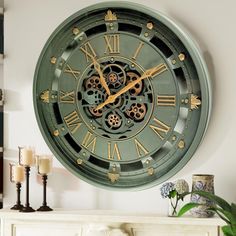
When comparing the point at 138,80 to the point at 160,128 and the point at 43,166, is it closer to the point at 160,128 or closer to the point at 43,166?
the point at 160,128

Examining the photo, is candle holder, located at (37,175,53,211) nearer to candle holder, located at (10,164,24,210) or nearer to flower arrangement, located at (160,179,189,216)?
candle holder, located at (10,164,24,210)

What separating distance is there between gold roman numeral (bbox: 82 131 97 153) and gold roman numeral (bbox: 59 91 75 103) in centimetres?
21

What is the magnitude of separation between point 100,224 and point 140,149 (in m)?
0.46

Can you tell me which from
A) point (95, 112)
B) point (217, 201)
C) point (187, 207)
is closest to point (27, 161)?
point (95, 112)

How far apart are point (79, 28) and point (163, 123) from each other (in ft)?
2.31

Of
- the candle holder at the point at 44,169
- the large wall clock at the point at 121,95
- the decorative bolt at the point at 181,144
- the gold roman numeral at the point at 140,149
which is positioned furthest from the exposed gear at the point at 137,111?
the candle holder at the point at 44,169

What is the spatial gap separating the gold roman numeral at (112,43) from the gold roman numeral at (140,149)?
19.8 inches

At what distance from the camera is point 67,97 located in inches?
134

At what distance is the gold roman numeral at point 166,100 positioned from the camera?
3.23m

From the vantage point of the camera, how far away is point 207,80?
10.3ft

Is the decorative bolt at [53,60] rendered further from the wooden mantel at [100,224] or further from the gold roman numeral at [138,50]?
the wooden mantel at [100,224]

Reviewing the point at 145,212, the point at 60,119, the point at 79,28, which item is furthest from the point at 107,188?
the point at 79,28

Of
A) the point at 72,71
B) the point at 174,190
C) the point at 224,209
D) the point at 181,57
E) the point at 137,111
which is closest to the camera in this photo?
the point at 224,209

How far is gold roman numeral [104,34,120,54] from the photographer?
3320mm
